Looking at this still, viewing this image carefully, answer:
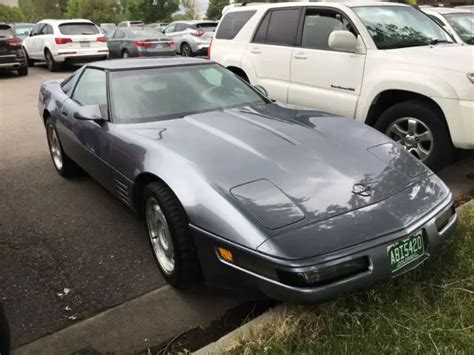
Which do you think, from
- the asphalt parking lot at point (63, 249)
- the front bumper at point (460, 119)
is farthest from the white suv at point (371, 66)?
the asphalt parking lot at point (63, 249)

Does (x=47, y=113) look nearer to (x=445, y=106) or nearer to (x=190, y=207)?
(x=190, y=207)

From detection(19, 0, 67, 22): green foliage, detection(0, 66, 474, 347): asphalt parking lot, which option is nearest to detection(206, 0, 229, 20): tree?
detection(19, 0, 67, 22): green foliage

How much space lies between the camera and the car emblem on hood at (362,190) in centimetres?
283

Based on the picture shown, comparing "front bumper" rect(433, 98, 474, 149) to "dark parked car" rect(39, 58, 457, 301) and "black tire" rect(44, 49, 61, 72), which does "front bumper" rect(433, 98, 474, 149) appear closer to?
"dark parked car" rect(39, 58, 457, 301)

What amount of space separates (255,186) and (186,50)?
55.5 ft

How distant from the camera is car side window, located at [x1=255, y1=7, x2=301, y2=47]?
19.9 feet

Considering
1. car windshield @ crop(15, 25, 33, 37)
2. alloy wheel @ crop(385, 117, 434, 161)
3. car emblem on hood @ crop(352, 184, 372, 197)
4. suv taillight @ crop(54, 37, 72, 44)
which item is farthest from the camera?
car windshield @ crop(15, 25, 33, 37)

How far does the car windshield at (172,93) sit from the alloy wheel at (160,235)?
2.71 ft

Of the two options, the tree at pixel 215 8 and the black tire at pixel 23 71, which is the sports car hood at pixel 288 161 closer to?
the black tire at pixel 23 71

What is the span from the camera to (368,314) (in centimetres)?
264

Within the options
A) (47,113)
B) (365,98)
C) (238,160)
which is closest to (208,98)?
(238,160)

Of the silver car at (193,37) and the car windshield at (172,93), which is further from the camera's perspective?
the silver car at (193,37)

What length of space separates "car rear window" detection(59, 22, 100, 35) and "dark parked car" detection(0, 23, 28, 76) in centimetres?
158

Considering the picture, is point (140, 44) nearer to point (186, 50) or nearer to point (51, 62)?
point (186, 50)
